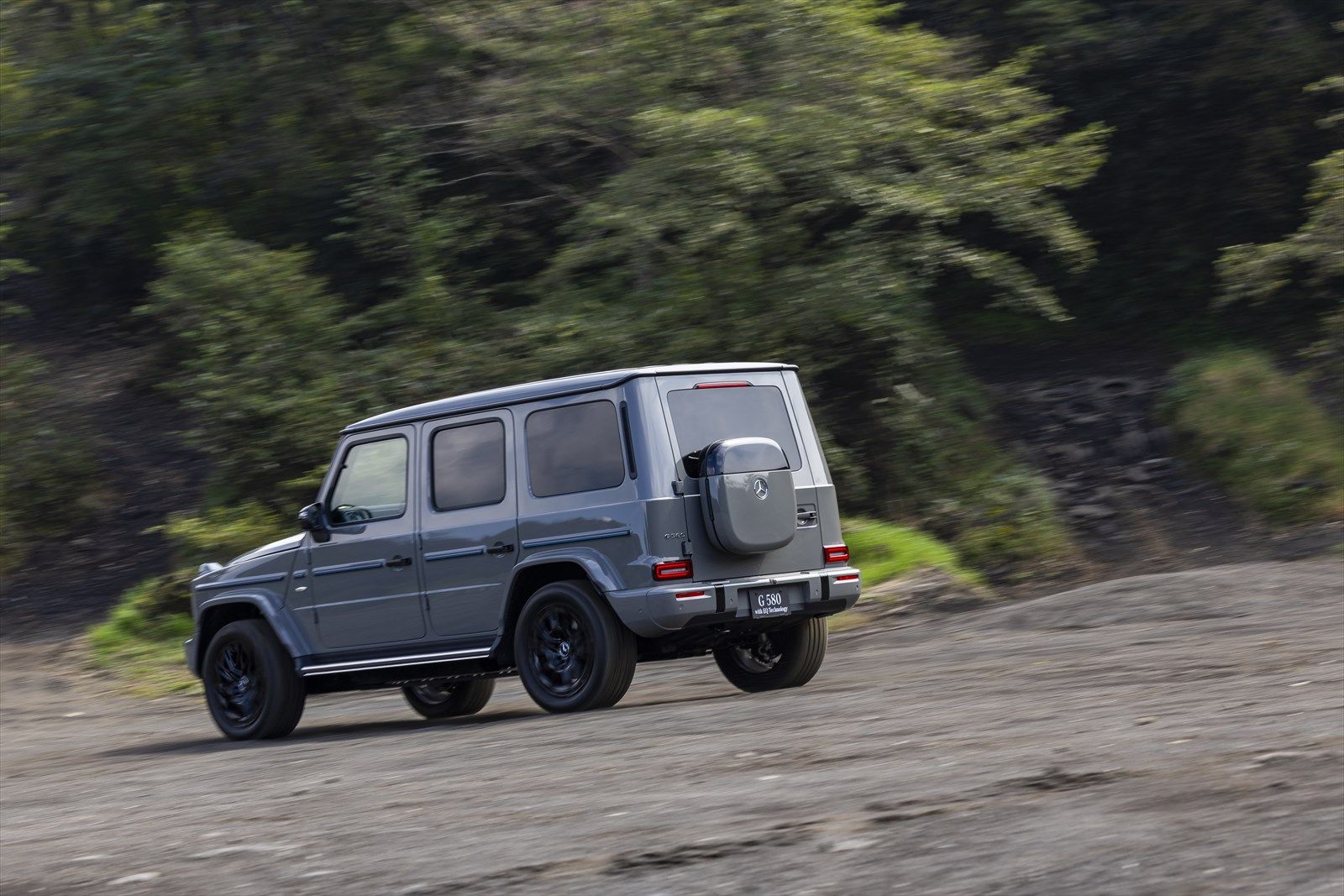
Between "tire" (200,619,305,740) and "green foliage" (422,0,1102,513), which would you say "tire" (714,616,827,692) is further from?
"green foliage" (422,0,1102,513)

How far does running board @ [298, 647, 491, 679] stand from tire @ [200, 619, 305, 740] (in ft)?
0.55

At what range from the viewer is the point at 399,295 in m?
21.0

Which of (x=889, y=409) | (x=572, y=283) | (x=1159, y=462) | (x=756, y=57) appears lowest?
(x=1159, y=462)

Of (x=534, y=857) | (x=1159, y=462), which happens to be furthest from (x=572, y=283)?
(x=534, y=857)

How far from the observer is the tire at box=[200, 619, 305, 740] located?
10172 millimetres

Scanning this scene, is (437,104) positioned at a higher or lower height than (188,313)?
higher

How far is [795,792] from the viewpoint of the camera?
5.86 m

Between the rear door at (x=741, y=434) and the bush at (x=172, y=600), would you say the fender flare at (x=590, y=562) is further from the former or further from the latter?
the bush at (x=172, y=600)

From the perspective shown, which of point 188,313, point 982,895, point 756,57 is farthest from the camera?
point 188,313

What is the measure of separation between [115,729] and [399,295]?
31.2ft

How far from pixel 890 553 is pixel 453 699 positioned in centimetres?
623

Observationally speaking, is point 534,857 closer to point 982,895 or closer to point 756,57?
point 982,895

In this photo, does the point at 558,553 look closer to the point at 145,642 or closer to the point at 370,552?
the point at 370,552

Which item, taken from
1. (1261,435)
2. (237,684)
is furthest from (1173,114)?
(237,684)
